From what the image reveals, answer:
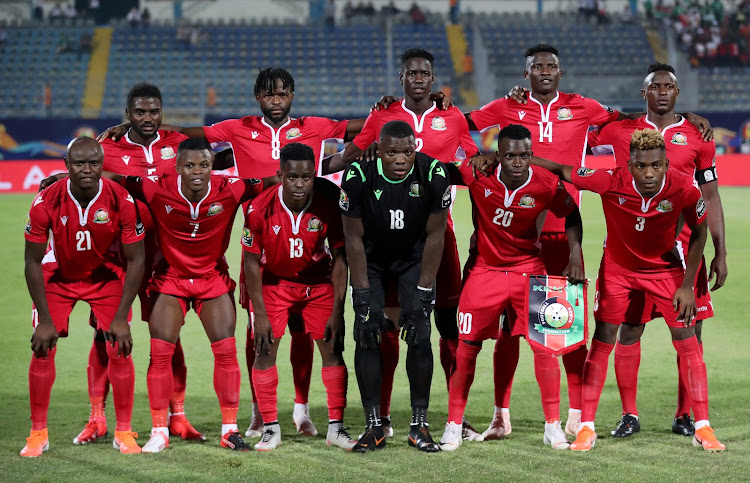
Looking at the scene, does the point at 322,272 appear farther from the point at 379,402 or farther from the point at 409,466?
the point at 409,466

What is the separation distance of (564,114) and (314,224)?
195cm

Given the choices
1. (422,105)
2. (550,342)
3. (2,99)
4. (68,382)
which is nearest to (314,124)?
(422,105)

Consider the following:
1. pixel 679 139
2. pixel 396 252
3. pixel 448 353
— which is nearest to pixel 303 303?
pixel 396 252

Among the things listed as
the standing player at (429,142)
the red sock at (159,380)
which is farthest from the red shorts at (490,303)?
the red sock at (159,380)

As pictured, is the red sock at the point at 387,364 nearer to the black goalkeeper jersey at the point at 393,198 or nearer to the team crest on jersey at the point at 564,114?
the black goalkeeper jersey at the point at 393,198

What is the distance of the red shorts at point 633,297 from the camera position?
5.95m

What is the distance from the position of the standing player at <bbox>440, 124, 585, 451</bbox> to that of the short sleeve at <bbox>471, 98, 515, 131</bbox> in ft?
2.41

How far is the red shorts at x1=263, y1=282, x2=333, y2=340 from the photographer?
6016 millimetres

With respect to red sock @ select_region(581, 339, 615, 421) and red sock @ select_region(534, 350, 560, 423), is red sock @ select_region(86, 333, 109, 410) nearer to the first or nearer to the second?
red sock @ select_region(534, 350, 560, 423)

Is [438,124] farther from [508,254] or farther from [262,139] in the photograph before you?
[262,139]

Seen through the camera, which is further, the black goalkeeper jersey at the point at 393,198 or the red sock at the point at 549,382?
the red sock at the point at 549,382

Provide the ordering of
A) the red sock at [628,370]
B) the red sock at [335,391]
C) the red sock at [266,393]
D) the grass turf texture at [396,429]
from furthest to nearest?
the red sock at [628,370] → the red sock at [335,391] → the red sock at [266,393] → the grass turf texture at [396,429]

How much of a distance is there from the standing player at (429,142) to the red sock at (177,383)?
136 centimetres

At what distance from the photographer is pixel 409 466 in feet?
17.4
